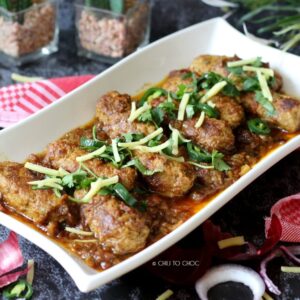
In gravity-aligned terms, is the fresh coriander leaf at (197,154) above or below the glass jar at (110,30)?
above

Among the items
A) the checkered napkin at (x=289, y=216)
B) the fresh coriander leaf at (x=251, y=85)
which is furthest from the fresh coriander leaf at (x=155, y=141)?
the fresh coriander leaf at (x=251, y=85)

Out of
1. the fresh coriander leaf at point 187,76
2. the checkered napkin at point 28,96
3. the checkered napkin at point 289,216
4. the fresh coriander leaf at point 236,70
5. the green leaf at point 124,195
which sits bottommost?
the checkered napkin at point 28,96

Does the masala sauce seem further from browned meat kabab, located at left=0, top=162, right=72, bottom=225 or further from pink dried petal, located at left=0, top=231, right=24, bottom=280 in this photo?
pink dried petal, located at left=0, top=231, right=24, bottom=280

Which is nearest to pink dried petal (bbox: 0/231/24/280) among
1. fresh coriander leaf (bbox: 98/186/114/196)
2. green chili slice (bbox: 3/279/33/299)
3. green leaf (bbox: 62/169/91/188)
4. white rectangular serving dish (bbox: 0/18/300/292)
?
green chili slice (bbox: 3/279/33/299)

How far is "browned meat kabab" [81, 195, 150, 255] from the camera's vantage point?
3576 mm

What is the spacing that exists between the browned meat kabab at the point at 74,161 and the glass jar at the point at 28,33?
1642 mm

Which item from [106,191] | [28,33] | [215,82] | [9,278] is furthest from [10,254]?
[28,33]

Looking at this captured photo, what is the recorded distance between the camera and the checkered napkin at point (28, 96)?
498cm

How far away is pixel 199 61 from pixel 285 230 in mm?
1538

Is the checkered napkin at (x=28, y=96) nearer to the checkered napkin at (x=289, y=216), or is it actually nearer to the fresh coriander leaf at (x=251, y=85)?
the fresh coriander leaf at (x=251, y=85)

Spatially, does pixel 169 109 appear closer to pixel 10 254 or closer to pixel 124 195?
pixel 124 195

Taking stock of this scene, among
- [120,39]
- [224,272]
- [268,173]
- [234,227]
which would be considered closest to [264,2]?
[120,39]

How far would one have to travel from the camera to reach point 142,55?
16.9 feet

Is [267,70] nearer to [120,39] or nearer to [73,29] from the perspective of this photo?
[120,39]
